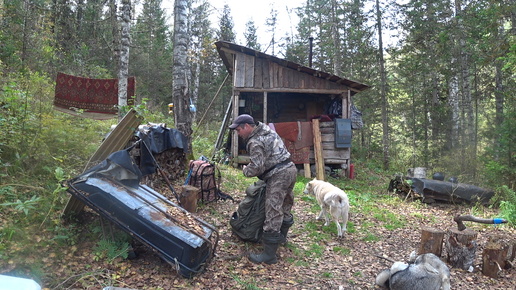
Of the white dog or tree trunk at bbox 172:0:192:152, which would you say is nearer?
the white dog

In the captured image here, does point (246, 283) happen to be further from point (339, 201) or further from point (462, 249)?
point (462, 249)

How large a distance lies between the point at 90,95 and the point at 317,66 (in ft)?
59.4

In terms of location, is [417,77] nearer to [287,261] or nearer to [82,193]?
[287,261]

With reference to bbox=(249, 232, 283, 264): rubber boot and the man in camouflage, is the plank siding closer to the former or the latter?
the man in camouflage

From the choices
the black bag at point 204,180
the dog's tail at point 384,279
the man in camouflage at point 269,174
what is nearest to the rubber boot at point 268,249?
the man in camouflage at point 269,174

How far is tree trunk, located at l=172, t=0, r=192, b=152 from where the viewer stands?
7.12m

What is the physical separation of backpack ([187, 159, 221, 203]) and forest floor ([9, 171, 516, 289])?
184 millimetres

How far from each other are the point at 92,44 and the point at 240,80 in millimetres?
9404

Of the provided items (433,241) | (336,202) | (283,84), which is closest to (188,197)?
(336,202)

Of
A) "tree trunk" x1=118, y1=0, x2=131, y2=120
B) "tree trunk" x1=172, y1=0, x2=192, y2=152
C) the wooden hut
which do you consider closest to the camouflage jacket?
"tree trunk" x1=172, y1=0, x2=192, y2=152

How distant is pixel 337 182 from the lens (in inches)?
437

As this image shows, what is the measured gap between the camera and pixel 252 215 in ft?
14.3

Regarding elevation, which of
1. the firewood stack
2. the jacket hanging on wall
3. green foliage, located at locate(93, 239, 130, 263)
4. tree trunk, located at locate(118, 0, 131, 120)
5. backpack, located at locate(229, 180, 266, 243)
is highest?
tree trunk, located at locate(118, 0, 131, 120)

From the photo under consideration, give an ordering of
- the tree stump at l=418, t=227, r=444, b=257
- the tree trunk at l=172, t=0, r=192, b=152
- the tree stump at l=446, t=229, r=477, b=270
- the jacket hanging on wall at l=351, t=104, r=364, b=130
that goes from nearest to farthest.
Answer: the tree stump at l=446, t=229, r=477, b=270 → the tree stump at l=418, t=227, r=444, b=257 → the tree trunk at l=172, t=0, r=192, b=152 → the jacket hanging on wall at l=351, t=104, r=364, b=130
